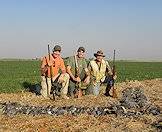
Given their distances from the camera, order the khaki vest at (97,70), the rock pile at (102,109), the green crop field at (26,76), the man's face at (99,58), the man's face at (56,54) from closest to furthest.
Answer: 1. the rock pile at (102,109)
2. the man's face at (56,54)
3. the man's face at (99,58)
4. the khaki vest at (97,70)
5. the green crop field at (26,76)

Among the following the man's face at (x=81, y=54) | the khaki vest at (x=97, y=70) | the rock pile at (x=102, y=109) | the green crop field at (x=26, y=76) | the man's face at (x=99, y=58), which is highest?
the man's face at (x=81, y=54)

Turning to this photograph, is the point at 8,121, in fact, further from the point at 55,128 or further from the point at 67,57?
the point at 67,57

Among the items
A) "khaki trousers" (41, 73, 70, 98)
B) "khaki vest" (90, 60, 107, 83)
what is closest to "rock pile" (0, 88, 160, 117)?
"khaki trousers" (41, 73, 70, 98)

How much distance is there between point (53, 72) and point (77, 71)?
965 millimetres

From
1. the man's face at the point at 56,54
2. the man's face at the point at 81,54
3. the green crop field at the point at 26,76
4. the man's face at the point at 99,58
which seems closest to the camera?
the man's face at the point at 56,54

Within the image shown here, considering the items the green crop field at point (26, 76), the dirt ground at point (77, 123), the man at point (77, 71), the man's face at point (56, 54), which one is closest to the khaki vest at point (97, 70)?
the man at point (77, 71)

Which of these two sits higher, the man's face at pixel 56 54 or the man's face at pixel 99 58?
the man's face at pixel 56 54

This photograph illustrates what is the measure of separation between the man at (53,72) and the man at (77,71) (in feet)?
1.20

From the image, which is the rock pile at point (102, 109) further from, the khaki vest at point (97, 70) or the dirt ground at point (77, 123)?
the khaki vest at point (97, 70)

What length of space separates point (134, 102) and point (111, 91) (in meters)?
5.09

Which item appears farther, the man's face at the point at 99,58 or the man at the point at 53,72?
the man's face at the point at 99,58

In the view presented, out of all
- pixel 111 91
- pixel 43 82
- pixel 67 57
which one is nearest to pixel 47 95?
pixel 43 82

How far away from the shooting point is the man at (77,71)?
59.1 ft

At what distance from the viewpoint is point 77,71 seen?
1812 cm
